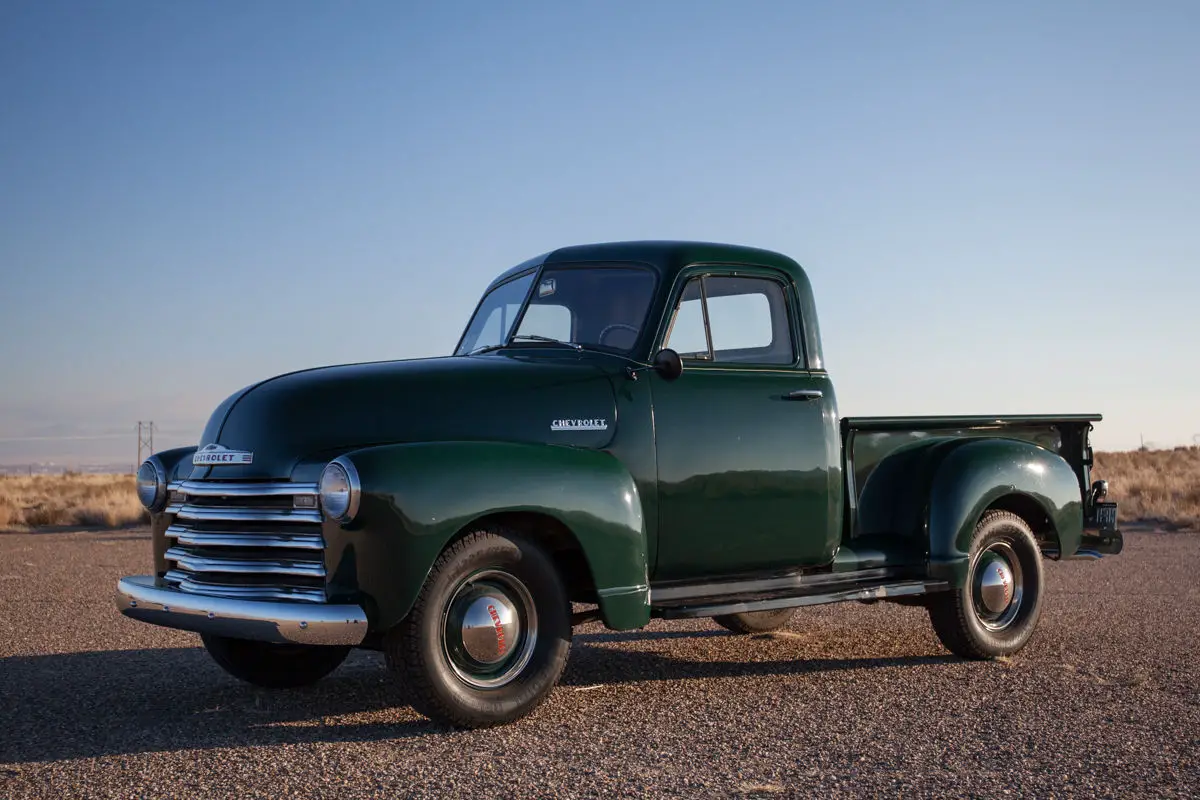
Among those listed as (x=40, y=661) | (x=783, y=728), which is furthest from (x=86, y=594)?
(x=783, y=728)

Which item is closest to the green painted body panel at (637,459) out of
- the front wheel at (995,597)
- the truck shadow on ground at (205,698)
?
the front wheel at (995,597)

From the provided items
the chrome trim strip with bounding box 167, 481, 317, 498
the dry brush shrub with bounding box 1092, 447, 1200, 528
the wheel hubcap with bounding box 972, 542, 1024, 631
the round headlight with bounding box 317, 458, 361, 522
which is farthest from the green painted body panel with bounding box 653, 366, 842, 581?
the dry brush shrub with bounding box 1092, 447, 1200, 528

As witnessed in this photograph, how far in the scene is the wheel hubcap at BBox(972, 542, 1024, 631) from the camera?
7.48 meters

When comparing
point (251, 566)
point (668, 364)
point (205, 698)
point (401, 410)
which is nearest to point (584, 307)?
point (668, 364)

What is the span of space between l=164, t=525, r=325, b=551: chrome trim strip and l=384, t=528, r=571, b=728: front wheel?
51 centimetres

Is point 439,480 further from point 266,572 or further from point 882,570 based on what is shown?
point 882,570

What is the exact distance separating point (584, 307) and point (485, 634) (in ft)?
6.82

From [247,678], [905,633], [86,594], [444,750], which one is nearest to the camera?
[444,750]

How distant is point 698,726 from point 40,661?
438cm

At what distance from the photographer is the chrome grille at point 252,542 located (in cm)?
512

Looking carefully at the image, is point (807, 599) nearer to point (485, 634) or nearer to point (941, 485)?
point (941, 485)

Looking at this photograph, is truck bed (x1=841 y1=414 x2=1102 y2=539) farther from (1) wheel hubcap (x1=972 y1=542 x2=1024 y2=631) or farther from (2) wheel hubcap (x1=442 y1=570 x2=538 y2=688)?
(2) wheel hubcap (x1=442 y1=570 x2=538 y2=688)

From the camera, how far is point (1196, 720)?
18.5 ft

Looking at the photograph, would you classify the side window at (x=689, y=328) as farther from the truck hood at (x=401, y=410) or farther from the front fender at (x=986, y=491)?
the front fender at (x=986, y=491)
